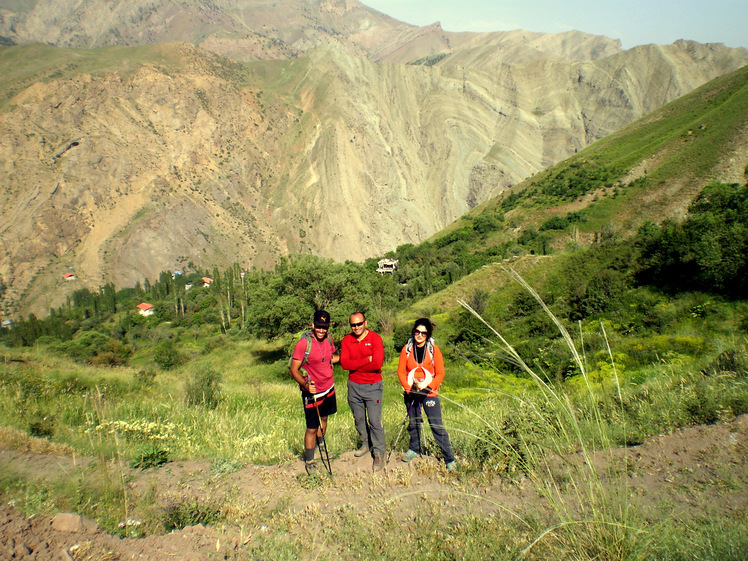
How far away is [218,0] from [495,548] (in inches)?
9465

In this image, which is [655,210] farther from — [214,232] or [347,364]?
[214,232]

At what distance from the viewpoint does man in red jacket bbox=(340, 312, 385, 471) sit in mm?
4820

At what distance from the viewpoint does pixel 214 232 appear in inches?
3076

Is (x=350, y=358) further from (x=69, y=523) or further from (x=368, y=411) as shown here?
(x=69, y=523)

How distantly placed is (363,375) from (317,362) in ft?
1.75

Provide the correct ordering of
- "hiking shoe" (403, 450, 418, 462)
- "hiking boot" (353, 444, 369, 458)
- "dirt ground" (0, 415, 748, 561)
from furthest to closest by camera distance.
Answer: "hiking boot" (353, 444, 369, 458) < "hiking shoe" (403, 450, 418, 462) < "dirt ground" (0, 415, 748, 561)

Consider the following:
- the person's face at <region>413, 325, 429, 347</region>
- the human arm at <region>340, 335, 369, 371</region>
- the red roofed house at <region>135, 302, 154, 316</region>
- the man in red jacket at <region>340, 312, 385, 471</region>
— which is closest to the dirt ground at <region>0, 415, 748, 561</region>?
the man in red jacket at <region>340, 312, 385, 471</region>

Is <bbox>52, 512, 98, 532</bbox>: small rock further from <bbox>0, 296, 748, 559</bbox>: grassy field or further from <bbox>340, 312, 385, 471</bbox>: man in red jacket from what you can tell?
<bbox>340, 312, 385, 471</bbox>: man in red jacket

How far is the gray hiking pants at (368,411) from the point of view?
4703mm

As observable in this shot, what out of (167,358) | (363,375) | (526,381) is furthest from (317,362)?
(167,358)

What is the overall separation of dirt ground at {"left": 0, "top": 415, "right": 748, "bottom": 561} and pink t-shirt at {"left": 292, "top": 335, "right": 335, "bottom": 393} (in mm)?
866

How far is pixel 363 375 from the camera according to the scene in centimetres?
486

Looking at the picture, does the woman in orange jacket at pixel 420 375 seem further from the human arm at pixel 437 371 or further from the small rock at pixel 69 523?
the small rock at pixel 69 523

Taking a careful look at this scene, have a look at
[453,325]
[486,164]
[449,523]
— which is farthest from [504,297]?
[486,164]
